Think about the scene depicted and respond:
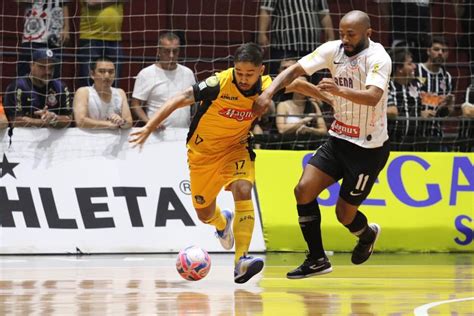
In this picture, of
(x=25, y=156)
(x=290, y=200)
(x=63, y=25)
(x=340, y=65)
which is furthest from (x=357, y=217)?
(x=63, y=25)

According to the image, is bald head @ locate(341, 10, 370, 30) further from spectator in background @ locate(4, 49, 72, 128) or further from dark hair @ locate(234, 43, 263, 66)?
spectator in background @ locate(4, 49, 72, 128)

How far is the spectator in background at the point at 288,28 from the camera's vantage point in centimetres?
1525

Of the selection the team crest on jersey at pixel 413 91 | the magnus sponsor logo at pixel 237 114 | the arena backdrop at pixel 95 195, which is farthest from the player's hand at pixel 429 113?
the magnus sponsor logo at pixel 237 114

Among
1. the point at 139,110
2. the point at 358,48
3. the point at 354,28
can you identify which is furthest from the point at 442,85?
the point at 354,28

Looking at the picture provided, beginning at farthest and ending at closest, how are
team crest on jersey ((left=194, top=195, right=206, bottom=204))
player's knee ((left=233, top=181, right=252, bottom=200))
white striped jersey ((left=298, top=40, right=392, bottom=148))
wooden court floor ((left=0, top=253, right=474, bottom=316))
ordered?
team crest on jersey ((left=194, top=195, right=206, bottom=204)) < player's knee ((left=233, top=181, right=252, bottom=200)) < white striped jersey ((left=298, top=40, right=392, bottom=148)) < wooden court floor ((left=0, top=253, right=474, bottom=316))

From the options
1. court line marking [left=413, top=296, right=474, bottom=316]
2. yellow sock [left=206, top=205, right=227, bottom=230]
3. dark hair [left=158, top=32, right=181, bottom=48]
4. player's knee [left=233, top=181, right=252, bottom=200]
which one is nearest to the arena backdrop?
dark hair [left=158, top=32, right=181, bottom=48]

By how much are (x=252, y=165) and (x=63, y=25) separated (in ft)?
18.7

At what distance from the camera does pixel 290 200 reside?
45.3 feet

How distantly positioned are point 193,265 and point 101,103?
4971mm

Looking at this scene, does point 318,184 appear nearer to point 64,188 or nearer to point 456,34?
point 64,188

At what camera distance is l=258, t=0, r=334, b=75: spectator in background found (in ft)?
50.0

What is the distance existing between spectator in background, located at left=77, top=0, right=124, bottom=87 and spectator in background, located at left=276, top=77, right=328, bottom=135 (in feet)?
7.82

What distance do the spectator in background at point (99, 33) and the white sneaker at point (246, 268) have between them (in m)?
6.14

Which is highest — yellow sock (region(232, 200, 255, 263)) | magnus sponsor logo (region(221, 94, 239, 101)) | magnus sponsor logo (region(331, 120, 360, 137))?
magnus sponsor logo (region(221, 94, 239, 101))
